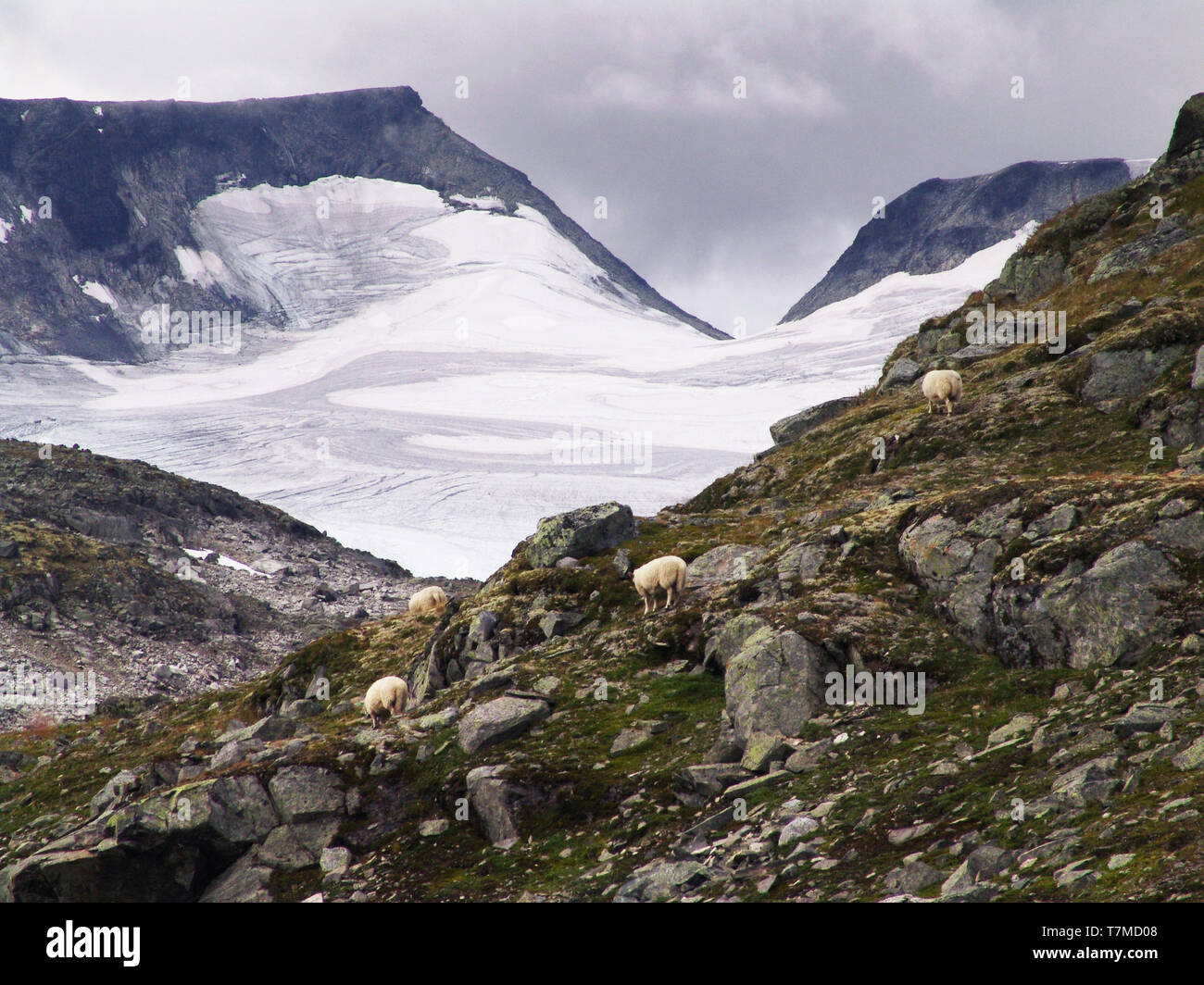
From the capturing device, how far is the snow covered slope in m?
108

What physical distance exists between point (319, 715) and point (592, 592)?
8.11 metres

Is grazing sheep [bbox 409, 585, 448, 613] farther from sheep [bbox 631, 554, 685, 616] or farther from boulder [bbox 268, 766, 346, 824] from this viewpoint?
boulder [bbox 268, 766, 346, 824]

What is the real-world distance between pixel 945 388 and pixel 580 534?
452 inches

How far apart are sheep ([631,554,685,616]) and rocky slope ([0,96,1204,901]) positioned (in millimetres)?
717

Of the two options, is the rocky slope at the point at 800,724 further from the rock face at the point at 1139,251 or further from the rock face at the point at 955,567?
the rock face at the point at 1139,251

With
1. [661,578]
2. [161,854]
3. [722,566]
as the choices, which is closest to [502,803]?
[161,854]

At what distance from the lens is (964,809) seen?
971 cm

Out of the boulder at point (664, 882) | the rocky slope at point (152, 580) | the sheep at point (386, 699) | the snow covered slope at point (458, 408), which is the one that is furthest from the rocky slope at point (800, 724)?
the snow covered slope at point (458, 408)

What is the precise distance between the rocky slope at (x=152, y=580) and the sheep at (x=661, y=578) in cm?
3794

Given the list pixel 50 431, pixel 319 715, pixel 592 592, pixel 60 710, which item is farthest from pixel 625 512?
pixel 50 431

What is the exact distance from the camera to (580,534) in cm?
2431

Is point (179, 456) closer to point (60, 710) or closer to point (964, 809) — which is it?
point (60, 710)

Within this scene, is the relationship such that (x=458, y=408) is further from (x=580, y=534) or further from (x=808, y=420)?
(x=580, y=534)

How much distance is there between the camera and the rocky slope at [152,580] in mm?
57656
